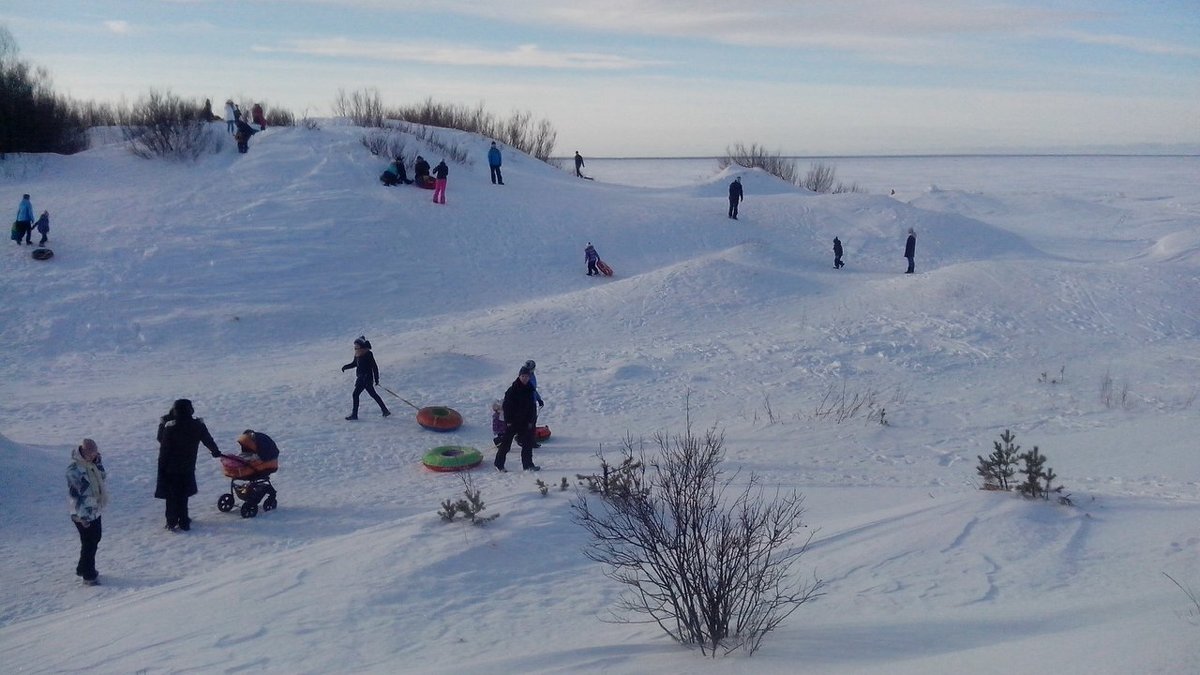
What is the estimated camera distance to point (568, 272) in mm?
27078

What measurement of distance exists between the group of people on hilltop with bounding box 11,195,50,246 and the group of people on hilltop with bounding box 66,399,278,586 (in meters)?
16.5

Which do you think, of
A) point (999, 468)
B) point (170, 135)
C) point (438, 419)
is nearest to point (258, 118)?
point (170, 135)

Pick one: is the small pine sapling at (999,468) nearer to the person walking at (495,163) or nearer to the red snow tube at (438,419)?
the red snow tube at (438,419)

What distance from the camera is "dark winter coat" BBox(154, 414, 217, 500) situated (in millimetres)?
9828

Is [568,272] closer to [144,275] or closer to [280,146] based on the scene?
[144,275]

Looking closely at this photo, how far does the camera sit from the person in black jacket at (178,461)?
984 cm

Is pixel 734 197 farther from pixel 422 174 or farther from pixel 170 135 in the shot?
pixel 170 135

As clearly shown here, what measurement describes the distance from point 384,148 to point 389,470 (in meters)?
23.6

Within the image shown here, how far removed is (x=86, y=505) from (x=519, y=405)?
4.86 metres

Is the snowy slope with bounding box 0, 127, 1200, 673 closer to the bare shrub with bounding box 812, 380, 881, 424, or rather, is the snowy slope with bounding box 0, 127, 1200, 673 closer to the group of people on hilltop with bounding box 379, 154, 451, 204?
the bare shrub with bounding box 812, 380, 881, 424

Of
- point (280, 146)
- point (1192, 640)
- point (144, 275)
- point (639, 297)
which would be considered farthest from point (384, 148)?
point (1192, 640)

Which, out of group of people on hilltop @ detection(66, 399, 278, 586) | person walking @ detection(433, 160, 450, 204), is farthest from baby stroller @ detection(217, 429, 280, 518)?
person walking @ detection(433, 160, 450, 204)

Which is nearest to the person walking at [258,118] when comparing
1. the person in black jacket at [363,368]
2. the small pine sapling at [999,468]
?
the person in black jacket at [363,368]

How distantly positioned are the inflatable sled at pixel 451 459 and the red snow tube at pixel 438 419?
5.57 ft
